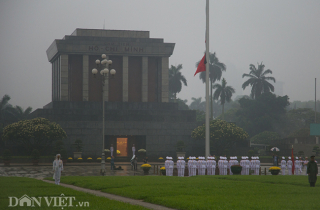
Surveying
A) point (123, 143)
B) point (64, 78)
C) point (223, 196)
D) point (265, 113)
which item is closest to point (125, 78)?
point (64, 78)

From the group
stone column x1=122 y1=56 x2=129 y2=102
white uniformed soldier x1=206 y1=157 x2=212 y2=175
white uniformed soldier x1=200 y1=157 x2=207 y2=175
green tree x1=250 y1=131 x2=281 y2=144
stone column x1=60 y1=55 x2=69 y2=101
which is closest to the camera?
white uniformed soldier x1=200 y1=157 x2=207 y2=175

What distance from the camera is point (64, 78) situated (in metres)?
67.1

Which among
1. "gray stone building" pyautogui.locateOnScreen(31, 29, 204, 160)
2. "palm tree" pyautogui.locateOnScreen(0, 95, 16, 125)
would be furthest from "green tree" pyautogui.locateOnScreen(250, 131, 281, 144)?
"palm tree" pyautogui.locateOnScreen(0, 95, 16, 125)

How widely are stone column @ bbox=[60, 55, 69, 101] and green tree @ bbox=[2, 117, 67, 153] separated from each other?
1202cm

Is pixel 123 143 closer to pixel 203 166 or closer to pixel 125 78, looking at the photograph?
pixel 125 78

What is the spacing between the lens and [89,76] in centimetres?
6925

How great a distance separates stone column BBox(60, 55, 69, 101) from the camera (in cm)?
6675

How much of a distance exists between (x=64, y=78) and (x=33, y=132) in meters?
16.4

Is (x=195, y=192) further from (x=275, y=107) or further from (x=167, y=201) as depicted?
(x=275, y=107)

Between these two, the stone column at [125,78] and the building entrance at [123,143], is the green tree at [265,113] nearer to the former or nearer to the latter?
the stone column at [125,78]

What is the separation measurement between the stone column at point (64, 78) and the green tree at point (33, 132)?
39.4ft

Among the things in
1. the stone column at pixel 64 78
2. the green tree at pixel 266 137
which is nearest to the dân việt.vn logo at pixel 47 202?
the stone column at pixel 64 78

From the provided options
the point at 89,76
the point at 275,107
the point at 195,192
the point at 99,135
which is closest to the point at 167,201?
the point at 195,192

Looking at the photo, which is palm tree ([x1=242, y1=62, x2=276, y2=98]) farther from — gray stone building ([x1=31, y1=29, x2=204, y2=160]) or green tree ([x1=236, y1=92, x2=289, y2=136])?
gray stone building ([x1=31, y1=29, x2=204, y2=160])
